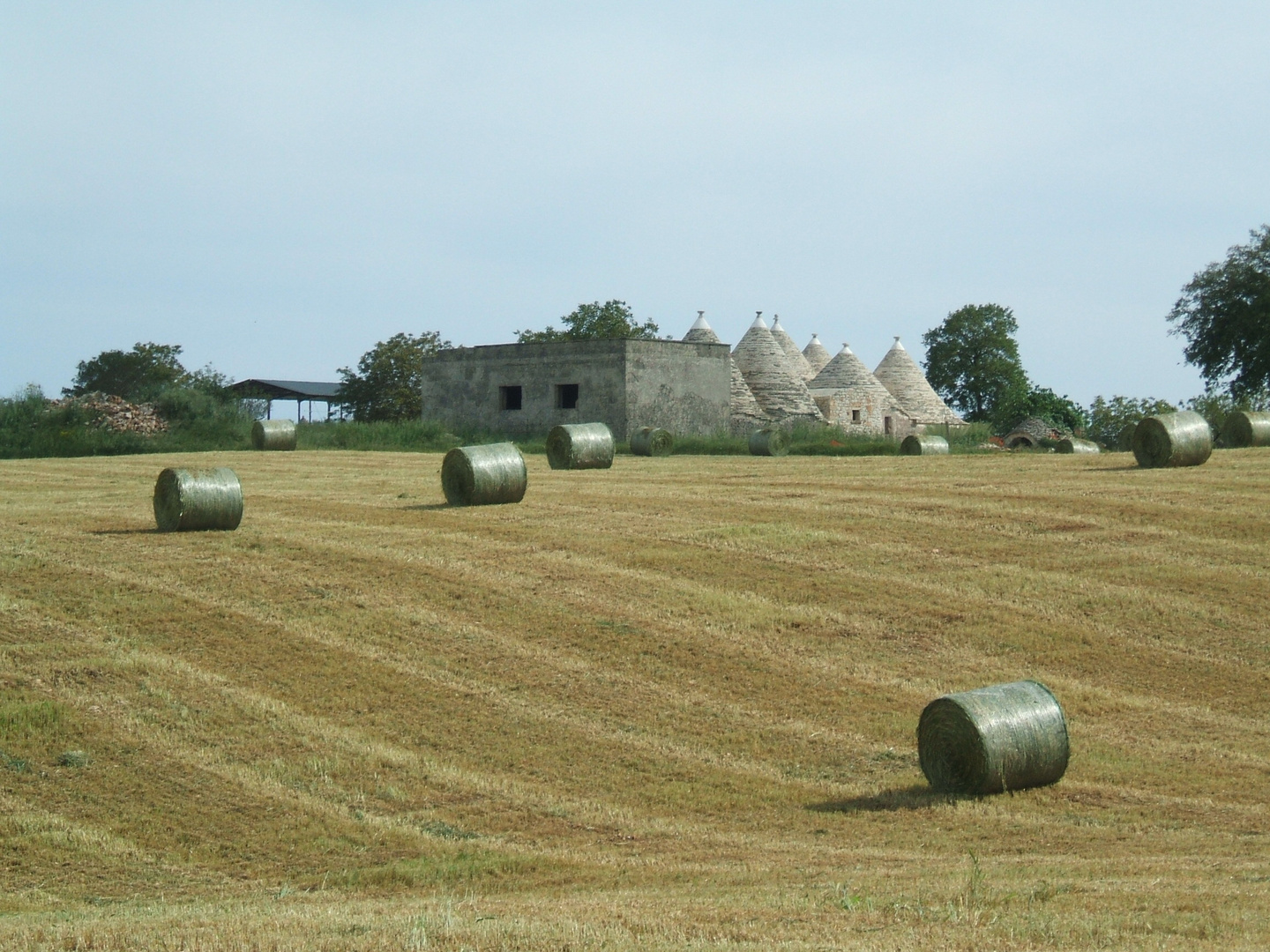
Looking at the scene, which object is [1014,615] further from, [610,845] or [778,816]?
[610,845]

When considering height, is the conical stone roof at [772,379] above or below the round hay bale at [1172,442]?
above

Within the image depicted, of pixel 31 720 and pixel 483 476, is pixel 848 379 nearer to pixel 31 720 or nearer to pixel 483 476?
pixel 483 476

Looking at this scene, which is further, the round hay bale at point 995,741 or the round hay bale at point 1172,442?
the round hay bale at point 1172,442

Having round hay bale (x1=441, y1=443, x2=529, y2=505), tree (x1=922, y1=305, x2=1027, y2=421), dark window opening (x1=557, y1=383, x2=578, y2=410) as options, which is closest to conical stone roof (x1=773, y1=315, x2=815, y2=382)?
dark window opening (x1=557, y1=383, x2=578, y2=410)

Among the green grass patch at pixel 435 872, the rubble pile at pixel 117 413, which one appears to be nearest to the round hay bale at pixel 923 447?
the rubble pile at pixel 117 413

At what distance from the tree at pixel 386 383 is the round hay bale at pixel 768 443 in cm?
3646

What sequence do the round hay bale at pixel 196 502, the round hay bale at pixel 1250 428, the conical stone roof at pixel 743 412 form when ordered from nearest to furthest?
the round hay bale at pixel 196 502
the round hay bale at pixel 1250 428
the conical stone roof at pixel 743 412

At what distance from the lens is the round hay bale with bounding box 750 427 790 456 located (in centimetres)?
4034

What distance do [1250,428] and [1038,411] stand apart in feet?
132

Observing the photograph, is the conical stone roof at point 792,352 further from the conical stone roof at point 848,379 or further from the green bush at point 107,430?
the green bush at point 107,430

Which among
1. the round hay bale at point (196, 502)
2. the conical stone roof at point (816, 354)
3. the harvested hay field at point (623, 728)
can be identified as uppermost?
the conical stone roof at point (816, 354)

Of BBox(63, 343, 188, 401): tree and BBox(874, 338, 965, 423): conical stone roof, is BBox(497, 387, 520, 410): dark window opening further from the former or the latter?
BBox(63, 343, 188, 401): tree

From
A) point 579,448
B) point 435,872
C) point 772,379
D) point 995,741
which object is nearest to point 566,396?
point 772,379

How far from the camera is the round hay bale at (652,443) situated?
3894 centimetres
